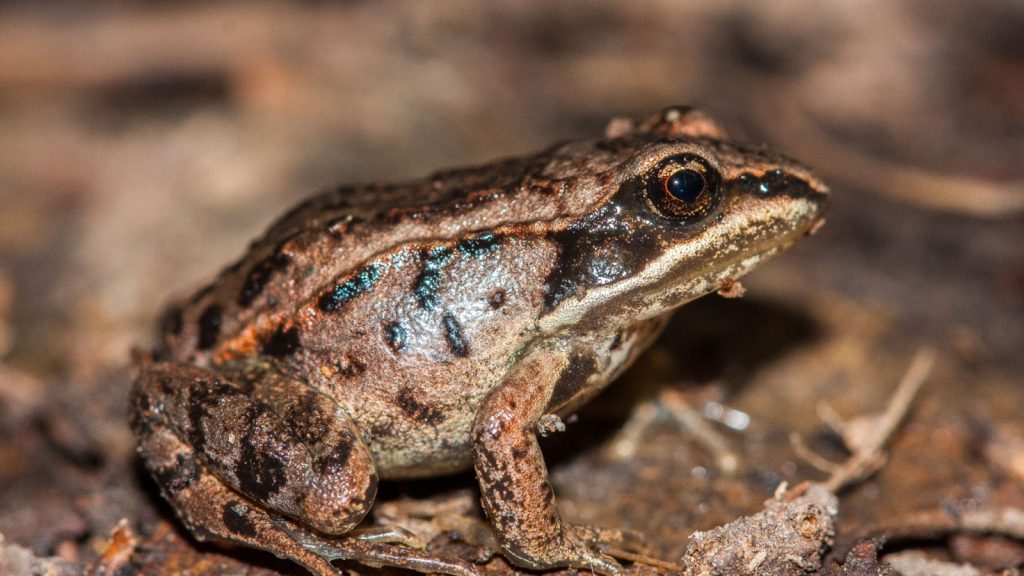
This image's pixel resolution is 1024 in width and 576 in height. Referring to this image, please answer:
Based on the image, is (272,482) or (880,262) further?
(880,262)

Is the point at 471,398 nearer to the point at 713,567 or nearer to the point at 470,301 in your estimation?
the point at 470,301

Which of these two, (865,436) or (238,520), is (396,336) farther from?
(865,436)

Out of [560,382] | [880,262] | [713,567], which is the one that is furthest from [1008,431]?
[560,382]

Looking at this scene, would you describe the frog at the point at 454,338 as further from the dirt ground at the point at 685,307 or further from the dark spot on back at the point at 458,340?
the dirt ground at the point at 685,307

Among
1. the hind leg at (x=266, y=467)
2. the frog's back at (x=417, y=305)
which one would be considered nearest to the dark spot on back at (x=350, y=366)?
the frog's back at (x=417, y=305)

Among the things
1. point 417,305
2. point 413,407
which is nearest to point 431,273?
point 417,305
